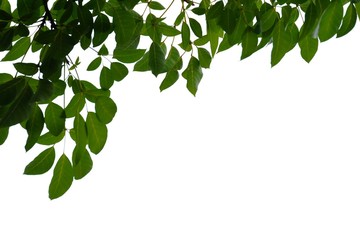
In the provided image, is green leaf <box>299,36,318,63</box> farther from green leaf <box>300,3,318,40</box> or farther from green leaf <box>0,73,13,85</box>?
green leaf <box>0,73,13,85</box>

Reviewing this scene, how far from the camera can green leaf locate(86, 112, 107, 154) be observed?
57 centimetres

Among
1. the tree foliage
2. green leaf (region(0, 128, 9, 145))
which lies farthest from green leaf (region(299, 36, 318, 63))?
green leaf (region(0, 128, 9, 145))

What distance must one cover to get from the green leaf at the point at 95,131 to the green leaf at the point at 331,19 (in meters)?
0.24

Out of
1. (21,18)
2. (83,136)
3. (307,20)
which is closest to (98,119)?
(83,136)

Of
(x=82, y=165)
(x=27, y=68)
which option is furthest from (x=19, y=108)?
(x=82, y=165)

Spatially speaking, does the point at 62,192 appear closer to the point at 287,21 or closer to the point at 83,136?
the point at 83,136

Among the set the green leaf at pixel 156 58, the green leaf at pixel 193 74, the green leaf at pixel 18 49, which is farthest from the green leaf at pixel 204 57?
the green leaf at pixel 18 49

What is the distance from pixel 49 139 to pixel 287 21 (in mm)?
290

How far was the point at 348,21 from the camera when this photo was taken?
1.72 ft

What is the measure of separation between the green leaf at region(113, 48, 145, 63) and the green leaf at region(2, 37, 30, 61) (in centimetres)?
10

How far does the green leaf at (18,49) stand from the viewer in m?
0.59

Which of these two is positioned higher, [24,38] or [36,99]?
[24,38]

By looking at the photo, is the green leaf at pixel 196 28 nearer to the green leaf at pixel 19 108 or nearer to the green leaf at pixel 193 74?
the green leaf at pixel 193 74

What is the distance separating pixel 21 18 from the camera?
0.52m
